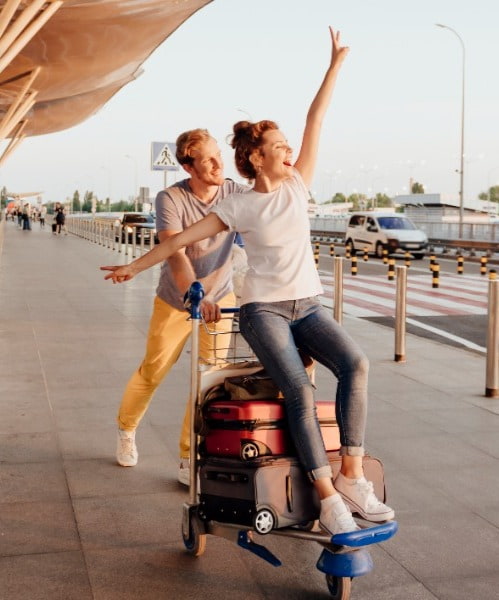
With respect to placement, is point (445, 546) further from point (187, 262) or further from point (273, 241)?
point (187, 262)

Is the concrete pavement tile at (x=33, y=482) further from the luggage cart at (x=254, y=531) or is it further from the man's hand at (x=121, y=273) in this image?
the man's hand at (x=121, y=273)

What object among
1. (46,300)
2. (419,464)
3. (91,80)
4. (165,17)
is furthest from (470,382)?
(91,80)

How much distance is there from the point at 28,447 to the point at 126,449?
0.78 meters

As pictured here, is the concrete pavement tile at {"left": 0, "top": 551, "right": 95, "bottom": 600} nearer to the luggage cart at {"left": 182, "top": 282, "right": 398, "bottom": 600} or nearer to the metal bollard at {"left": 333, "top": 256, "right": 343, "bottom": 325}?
the luggage cart at {"left": 182, "top": 282, "right": 398, "bottom": 600}

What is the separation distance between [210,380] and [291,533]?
74 cm

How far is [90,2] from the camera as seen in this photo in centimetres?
1850

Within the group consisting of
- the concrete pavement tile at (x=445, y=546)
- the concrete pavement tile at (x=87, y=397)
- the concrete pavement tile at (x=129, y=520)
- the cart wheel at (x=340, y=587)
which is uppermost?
the cart wheel at (x=340, y=587)

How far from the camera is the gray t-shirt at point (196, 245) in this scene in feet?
15.2

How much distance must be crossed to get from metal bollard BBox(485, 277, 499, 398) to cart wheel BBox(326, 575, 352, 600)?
4253mm

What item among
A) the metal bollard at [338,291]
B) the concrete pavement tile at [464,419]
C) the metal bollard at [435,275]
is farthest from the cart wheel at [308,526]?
the metal bollard at [435,275]

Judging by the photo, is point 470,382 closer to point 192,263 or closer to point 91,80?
point 192,263

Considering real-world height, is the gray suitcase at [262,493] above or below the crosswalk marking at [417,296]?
above

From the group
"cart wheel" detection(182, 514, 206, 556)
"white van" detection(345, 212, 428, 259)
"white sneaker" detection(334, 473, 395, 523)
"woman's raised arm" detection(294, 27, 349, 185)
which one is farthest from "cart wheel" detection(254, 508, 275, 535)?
"white van" detection(345, 212, 428, 259)

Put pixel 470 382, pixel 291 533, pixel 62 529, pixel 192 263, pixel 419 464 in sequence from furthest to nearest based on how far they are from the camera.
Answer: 1. pixel 470 382
2. pixel 419 464
3. pixel 192 263
4. pixel 62 529
5. pixel 291 533
